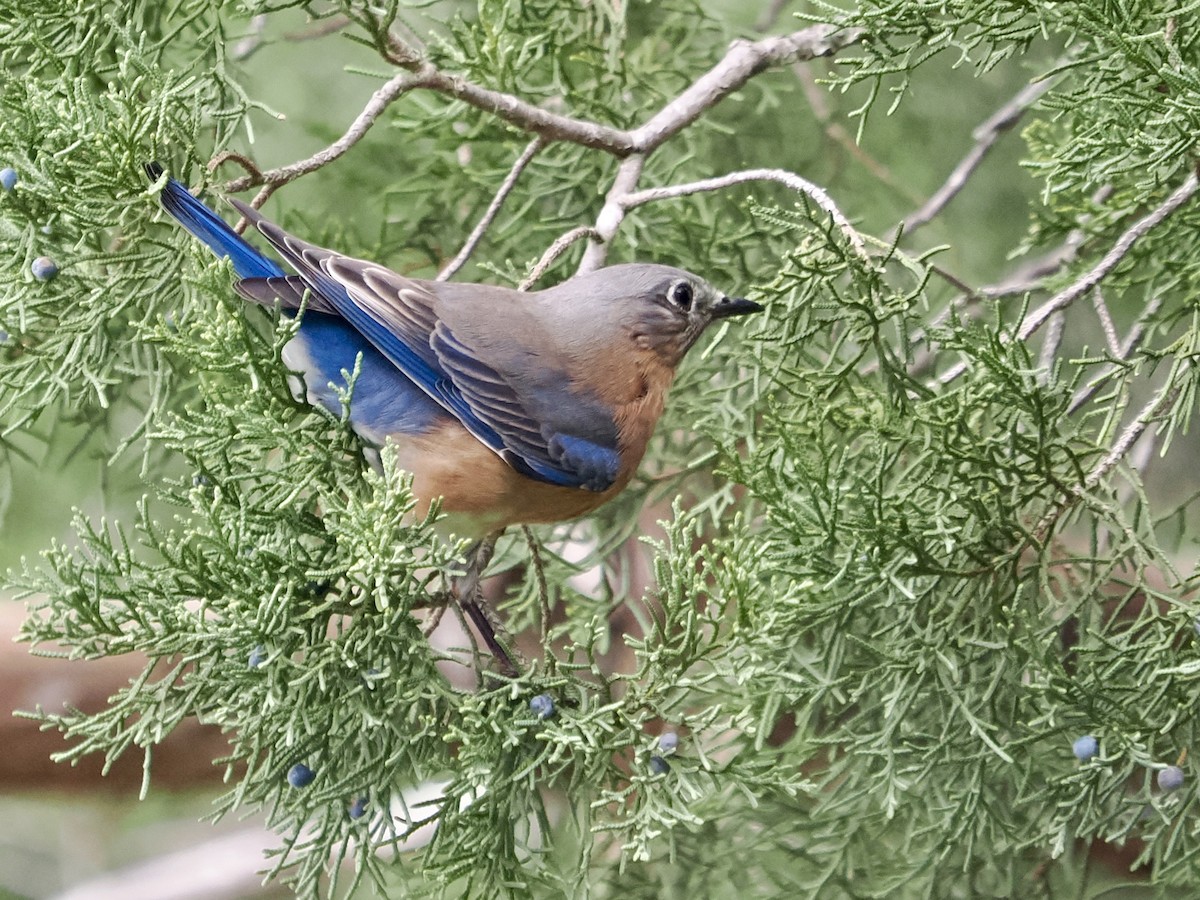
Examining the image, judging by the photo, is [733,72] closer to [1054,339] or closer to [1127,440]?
[1054,339]

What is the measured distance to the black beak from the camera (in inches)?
96.3

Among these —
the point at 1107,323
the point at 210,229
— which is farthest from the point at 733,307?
the point at 210,229

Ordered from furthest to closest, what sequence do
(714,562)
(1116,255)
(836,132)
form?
(836,132)
(1116,255)
(714,562)

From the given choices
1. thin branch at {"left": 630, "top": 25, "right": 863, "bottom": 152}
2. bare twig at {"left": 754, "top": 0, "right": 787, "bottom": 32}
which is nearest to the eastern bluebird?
thin branch at {"left": 630, "top": 25, "right": 863, "bottom": 152}

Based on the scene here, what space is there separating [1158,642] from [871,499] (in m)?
0.45

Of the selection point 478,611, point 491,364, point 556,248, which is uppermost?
point 556,248

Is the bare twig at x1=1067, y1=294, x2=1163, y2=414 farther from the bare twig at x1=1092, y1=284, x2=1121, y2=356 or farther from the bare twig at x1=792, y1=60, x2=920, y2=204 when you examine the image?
the bare twig at x1=792, y1=60, x2=920, y2=204

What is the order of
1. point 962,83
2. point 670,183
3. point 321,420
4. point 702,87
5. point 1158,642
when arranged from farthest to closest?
point 962,83 → point 670,183 → point 702,87 → point 321,420 → point 1158,642

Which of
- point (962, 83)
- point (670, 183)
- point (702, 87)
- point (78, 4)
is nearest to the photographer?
point (78, 4)

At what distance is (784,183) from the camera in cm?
212

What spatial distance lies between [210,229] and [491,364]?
2.10ft

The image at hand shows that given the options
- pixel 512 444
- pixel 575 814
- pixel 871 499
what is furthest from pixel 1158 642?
pixel 512 444

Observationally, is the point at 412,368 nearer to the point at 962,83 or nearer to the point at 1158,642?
the point at 1158,642

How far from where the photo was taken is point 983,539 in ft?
6.33
